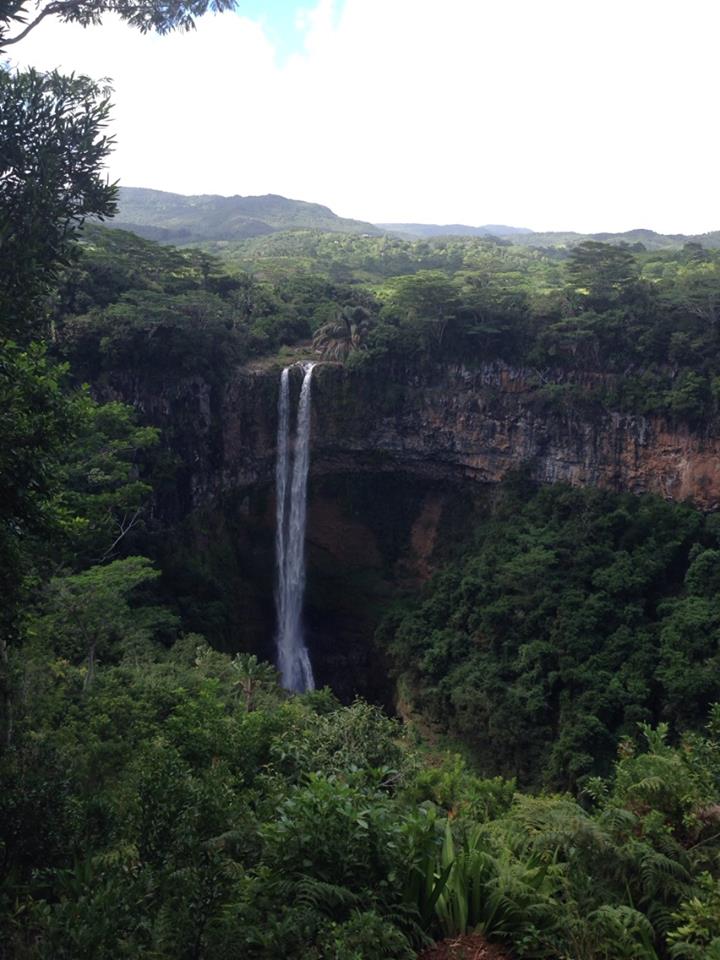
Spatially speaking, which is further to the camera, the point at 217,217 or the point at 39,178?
the point at 217,217

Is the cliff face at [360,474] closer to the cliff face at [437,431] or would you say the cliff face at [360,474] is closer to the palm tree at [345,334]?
the cliff face at [437,431]

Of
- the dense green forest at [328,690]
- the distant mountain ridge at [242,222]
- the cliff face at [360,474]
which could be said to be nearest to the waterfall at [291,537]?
the cliff face at [360,474]

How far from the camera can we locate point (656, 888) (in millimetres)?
4945

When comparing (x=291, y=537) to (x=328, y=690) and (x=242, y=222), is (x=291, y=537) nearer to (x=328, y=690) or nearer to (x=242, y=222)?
(x=328, y=690)

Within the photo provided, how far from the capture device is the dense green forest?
4.36m

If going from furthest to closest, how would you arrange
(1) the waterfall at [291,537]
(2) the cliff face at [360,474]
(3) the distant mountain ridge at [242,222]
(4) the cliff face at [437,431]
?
(3) the distant mountain ridge at [242,222] → (1) the waterfall at [291,537] → (4) the cliff face at [437,431] → (2) the cliff face at [360,474]

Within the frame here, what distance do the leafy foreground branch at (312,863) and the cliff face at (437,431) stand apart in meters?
16.4

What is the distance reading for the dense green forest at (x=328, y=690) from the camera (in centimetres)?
436

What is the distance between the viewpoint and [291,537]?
25.4 metres

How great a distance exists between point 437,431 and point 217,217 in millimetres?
67306

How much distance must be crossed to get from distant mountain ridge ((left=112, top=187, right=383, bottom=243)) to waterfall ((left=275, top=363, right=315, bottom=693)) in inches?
1924

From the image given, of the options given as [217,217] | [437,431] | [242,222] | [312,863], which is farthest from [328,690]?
Result: [217,217]

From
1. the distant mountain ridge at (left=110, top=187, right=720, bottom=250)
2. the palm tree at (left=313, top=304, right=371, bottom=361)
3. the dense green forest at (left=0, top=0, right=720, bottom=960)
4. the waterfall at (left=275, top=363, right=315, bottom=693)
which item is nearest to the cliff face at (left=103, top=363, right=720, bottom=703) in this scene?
the waterfall at (left=275, top=363, right=315, bottom=693)

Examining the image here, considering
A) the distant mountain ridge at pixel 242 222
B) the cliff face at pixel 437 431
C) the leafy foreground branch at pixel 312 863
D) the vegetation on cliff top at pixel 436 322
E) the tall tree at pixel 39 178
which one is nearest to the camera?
the leafy foreground branch at pixel 312 863
